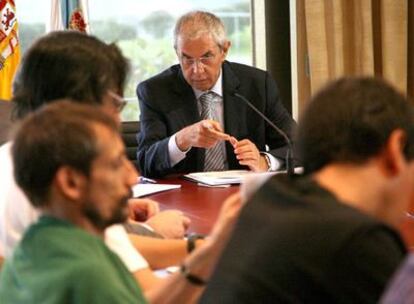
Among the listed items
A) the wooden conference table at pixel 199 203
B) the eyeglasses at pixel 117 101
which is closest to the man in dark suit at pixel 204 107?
the wooden conference table at pixel 199 203

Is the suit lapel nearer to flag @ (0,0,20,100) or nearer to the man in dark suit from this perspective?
the man in dark suit

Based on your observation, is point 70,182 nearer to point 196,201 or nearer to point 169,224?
point 169,224

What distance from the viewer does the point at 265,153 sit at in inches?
131

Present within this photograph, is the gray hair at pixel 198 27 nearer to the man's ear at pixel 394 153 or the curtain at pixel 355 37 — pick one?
the curtain at pixel 355 37

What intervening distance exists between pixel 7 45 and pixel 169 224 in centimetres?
208

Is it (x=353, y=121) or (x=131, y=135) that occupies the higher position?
(x=353, y=121)

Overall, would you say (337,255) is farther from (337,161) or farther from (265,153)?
(265,153)

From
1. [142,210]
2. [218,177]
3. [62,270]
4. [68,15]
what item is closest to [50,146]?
[62,270]

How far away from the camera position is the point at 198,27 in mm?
3402

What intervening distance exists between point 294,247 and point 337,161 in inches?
7.1

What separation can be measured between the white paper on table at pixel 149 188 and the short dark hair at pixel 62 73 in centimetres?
111

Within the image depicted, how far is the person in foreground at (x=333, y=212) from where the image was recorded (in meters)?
1.20

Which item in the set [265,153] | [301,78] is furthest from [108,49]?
[301,78]

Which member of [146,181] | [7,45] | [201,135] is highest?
[7,45]
